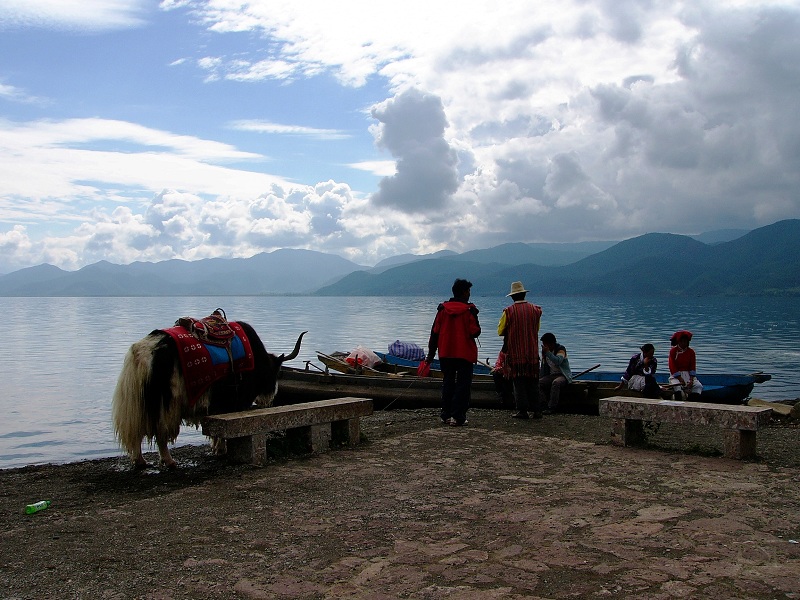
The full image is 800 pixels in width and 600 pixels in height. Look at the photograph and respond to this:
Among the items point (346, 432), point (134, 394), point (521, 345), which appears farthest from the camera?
point (521, 345)

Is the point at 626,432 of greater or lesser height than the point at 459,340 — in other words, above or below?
below

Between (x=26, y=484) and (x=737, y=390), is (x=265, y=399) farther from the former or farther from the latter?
(x=737, y=390)

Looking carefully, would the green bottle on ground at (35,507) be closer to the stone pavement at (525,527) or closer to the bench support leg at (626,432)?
the stone pavement at (525,527)

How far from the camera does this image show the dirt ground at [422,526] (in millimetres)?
3844

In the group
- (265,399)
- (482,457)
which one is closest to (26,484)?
(265,399)

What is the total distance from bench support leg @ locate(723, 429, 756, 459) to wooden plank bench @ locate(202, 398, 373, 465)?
3684 millimetres

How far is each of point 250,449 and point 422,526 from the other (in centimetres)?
259

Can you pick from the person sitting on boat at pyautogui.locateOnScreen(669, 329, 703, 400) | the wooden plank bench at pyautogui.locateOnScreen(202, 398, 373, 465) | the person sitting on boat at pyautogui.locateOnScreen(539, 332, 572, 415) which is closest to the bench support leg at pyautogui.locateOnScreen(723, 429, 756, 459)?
the wooden plank bench at pyautogui.locateOnScreen(202, 398, 373, 465)

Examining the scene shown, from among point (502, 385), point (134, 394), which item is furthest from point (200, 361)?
point (502, 385)

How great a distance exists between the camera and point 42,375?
92.1ft

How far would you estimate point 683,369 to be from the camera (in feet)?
39.6

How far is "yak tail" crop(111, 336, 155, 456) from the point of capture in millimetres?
6645

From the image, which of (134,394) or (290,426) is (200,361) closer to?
(134,394)

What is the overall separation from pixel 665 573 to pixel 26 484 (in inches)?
235
